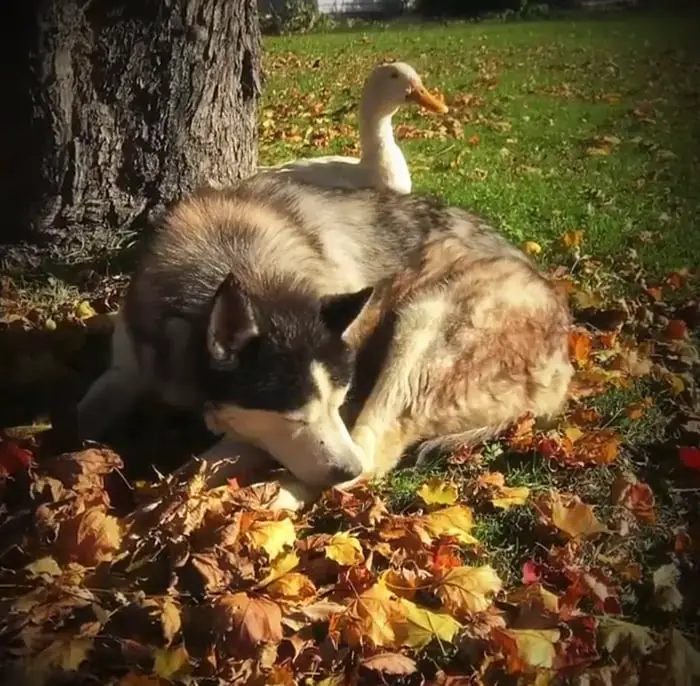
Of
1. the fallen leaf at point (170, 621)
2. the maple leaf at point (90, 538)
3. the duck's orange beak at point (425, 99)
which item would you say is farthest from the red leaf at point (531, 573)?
the duck's orange beak at point (425, 99)

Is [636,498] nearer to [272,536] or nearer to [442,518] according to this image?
[442,518]

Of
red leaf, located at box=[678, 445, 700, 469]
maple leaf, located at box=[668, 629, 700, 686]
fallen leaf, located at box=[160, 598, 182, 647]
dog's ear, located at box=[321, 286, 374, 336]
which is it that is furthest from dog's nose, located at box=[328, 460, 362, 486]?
red leaf, located at box=[678, 445, 700, 469]

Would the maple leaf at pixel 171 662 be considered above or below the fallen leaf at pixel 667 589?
above

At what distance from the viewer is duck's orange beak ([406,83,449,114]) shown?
4566 millimetres

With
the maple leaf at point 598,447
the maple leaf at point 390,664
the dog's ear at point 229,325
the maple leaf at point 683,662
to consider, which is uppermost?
the dog's ear at point 229,325

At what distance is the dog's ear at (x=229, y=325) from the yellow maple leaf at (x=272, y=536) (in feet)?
1.49

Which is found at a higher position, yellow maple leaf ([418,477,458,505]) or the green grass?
the green grass

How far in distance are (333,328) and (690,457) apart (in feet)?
4.00

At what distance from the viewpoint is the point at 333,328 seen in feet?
9.13

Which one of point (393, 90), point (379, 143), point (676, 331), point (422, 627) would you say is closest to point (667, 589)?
point (422, 627)

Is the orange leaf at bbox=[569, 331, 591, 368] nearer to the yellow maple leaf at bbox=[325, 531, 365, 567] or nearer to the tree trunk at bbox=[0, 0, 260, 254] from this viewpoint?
the yellow maple leaf at bbox=[325, 531, 365, 567]

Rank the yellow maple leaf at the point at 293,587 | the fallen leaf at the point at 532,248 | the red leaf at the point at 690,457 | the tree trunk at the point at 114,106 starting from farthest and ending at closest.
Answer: the fallen leaf at the point at 532,248 < the tree trunk at the point at 114,106 < the red leaf at the point at 690,457 < the yellow maple leaf at the point at 293,587

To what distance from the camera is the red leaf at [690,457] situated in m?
3.04

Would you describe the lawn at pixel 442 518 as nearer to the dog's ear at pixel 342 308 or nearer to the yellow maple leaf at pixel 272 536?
the yellow maple leaf at pixel 272 536
